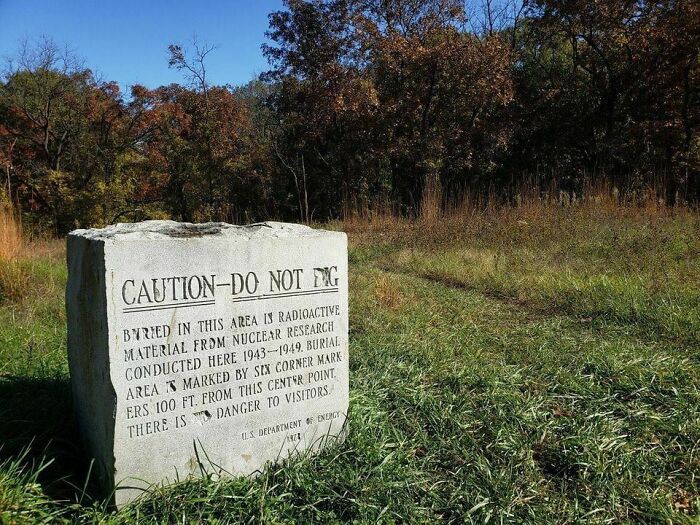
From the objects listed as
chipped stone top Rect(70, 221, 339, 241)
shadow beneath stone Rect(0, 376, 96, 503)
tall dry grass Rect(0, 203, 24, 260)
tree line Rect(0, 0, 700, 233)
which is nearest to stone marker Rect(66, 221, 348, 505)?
chipped stone top Rect(70, 221, 339, 241)

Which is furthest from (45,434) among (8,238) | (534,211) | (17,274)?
(534,211)

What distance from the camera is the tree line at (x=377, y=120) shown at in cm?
1448

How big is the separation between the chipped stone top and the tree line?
35.2ft

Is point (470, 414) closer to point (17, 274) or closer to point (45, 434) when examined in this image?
point (45, 434)

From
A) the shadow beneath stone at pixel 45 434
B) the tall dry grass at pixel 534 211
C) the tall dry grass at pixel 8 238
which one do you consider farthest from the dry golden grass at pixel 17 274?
the tall dry grass at pixel 534 211

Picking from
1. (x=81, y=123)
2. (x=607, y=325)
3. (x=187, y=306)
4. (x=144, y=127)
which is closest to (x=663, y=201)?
(x=607, y=325)

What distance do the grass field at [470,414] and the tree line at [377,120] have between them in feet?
27.7

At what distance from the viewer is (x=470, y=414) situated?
120 inches

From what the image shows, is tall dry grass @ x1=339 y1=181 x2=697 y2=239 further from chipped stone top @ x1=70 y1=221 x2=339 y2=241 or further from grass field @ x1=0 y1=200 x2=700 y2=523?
chipped stone top @ x1=70 y1=221 x2=339 y2=241

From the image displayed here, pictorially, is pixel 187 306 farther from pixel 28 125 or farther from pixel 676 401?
pixel 28 125

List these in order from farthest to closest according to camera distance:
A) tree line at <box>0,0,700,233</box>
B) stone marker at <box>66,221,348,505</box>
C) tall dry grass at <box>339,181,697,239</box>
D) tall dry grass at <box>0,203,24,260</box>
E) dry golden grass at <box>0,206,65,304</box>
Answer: tree line at <box>0,0,700,233</box>, tall dry grass at <box>339,181,697,239</box>, tall dry grass at <box>0,203,24,260</box>, dry golden grass at <box>0,206,65,304</box>, stone marker at <box>66,221,348,505</box>

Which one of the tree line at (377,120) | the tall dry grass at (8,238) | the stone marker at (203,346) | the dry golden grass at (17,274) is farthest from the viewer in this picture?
the tree line at (377,120)

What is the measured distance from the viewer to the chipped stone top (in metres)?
2.26

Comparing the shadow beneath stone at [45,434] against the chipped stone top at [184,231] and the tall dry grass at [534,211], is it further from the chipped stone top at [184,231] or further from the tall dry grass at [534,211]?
the tall dry grass at [534,211]
